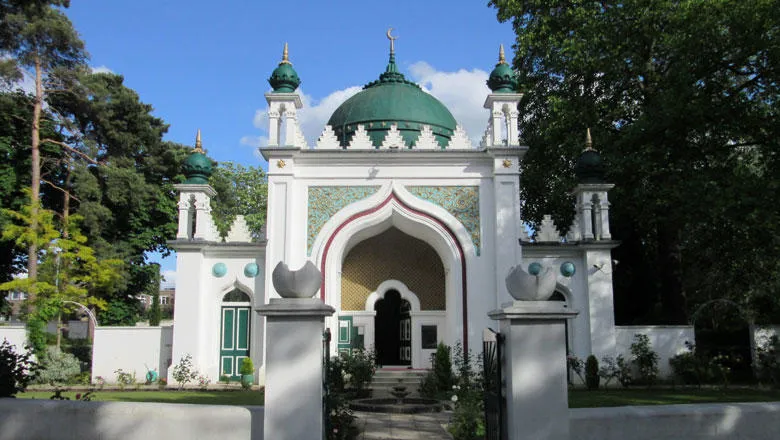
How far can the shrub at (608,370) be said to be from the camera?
15023mm

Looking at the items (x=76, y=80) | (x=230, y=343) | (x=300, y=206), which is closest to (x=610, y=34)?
(x=300, y=206)

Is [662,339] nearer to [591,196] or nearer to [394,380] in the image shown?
[591,196]

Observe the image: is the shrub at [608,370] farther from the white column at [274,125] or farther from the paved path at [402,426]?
the white column at [274,125]

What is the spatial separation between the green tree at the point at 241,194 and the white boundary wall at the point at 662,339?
22.6 meters

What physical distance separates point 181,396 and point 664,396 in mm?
9650

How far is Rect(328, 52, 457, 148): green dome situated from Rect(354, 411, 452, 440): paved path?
Answer: 8.96m

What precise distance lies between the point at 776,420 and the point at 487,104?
11.5 metres

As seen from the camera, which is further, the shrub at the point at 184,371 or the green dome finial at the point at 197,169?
the green dome finial at the point at 197,169

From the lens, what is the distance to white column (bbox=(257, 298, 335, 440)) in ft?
18.9

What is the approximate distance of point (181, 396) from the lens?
509 inches

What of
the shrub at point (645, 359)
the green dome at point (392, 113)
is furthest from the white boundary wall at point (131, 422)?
the green dome at point (392, 113)

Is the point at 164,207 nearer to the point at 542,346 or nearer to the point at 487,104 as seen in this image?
the point at 487,104

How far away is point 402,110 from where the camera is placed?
1858 cm

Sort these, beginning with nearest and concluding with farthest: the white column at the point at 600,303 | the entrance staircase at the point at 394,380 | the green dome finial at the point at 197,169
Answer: the entrance staircase at the point at 394,380
the white column at the point at 600,303
the green dome finial at the point at 197,169
